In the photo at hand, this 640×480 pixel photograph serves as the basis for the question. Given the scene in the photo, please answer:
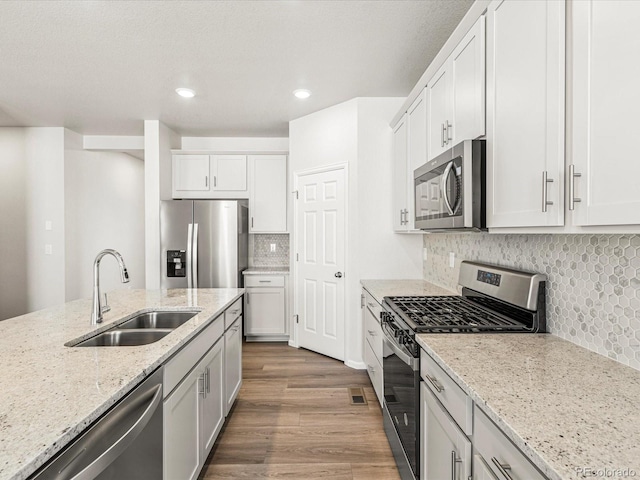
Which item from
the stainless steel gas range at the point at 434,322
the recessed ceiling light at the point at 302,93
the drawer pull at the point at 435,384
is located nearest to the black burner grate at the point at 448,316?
the stainless steel gas range at the point at 434,322

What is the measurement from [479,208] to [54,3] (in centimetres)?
262

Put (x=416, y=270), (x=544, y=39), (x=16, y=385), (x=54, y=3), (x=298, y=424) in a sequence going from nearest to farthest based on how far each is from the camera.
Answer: (x=16, y=385), (x=544, y=39), (x=54, y=3), (x=298, y=424), (x=416, y=270)

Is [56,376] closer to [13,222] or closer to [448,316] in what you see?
[448,316]

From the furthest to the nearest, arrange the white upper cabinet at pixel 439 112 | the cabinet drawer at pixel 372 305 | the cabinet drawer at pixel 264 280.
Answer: the cabinet drawer at pixel 264 280 < the cabinet drawer at pixel 372 305 < the white upper cabinet at pixel 439 112

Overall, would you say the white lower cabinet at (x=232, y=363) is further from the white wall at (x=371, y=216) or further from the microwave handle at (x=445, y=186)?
the microwave handle at (x=445, y=186)

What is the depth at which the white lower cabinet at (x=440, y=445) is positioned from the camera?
1138mm

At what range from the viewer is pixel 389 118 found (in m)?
3.62

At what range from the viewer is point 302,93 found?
3482 millimetres

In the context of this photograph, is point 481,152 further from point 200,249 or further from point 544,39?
point 200,249

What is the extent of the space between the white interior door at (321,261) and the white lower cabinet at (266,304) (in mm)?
383

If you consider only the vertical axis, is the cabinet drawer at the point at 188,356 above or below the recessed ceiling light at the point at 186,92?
below

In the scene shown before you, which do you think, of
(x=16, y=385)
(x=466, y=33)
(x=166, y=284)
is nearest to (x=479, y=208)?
(x=466, y=33)

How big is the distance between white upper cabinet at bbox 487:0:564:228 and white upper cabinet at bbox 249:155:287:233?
Answer: 11.2 ft

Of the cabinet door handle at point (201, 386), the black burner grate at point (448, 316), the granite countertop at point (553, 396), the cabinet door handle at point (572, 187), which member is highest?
the cabinet door handle at point (572, 187)
